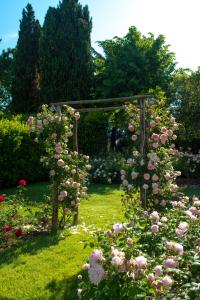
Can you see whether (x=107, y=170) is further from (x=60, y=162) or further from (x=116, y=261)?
(x=116, y=261)

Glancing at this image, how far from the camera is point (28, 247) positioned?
6188mm

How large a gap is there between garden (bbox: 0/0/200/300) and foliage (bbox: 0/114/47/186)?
0.03 meters

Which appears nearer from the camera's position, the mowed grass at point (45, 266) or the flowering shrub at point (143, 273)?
the flowering shrub at point (143, 273)

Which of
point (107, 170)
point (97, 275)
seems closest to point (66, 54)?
point (107, 170)

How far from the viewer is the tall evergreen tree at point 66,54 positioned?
18.9 m

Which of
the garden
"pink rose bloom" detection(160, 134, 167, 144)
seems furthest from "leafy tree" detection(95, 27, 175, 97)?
"pink rose bloom" detection(160, 134, 167, 144)

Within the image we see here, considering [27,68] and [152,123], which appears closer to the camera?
[152,123]

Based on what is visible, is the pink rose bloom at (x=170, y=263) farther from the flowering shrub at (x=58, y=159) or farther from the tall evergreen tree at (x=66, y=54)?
the tall evergreen tree at (x=66, y=54)

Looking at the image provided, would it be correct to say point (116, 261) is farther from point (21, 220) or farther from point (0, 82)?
point (0, 82)

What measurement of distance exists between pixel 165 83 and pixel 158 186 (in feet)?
39.6

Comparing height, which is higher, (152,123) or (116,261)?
(152,123)

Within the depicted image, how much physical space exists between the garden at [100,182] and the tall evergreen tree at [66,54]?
0.04m

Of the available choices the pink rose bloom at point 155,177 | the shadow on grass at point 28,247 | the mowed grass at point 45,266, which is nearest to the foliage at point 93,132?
the mowed grass at point 45,266

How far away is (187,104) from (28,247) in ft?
31.9
